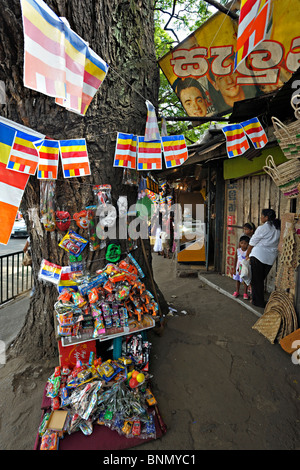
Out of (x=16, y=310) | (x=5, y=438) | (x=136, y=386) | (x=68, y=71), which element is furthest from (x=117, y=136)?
(x=16, y=310)

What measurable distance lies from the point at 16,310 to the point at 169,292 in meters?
3.31

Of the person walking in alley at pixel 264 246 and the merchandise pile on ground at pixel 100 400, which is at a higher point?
A: the person walking in alley at pixel 264 246

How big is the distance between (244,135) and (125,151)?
226cm

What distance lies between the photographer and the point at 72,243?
292 cm

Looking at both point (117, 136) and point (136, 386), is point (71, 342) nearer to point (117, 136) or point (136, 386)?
point (136, 386)

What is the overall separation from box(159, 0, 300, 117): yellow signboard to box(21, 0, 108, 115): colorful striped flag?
332cm

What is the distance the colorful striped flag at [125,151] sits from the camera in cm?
309

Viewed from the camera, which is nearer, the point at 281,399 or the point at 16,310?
the point at 281,399

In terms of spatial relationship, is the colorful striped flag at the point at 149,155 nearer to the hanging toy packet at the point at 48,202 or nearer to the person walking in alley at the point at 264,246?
the hanging toy packet at the point at 48,202

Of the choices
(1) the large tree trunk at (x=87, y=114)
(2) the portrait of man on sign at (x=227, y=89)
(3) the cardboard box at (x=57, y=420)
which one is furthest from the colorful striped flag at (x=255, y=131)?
(3) the cardboard box at (x=57, y=420)

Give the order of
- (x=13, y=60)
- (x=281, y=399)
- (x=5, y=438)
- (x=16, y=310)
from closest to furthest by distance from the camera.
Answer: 1. (x=5, y=438)
2. (x=281, y=399)
3. (x=13, y=60)
4. (x=16, y=310)

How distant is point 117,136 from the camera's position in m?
3.08

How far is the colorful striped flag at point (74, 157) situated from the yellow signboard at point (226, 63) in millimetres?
3600

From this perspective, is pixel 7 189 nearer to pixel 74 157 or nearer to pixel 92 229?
pixel 74 157
